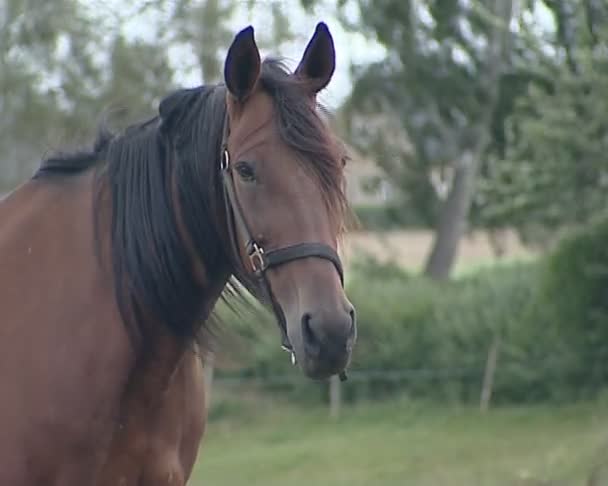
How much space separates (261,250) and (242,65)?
0.54 metres

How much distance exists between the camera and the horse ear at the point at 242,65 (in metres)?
3.49

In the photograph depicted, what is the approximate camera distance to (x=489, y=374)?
16203 millimetres

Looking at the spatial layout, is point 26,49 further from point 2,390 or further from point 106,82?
point 2,390

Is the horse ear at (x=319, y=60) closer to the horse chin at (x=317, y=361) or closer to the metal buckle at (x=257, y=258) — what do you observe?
the metal buckle at (x=257, y=258)

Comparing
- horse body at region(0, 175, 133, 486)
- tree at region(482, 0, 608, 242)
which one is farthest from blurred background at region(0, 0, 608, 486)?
horse body at region(0, 175, 133, 486)

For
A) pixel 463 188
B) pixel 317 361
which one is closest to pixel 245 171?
pixel 317 361

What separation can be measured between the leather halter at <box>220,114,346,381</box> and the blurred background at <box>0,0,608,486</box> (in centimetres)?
380

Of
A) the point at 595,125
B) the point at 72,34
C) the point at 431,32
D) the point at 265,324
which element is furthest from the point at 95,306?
the point at 72,34

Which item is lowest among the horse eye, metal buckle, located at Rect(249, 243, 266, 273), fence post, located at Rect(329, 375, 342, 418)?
fence post, located at Rect(329, 375, 342, 418)

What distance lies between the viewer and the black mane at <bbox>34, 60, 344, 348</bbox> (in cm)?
365

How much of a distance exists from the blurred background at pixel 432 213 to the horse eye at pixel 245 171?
388 centimetres

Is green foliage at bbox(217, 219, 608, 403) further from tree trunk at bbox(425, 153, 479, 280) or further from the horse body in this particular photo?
the horse body

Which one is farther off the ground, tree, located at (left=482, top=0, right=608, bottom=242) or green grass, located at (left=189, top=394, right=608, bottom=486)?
tree, located at (left=482, top=0, right=608, bottom=242)

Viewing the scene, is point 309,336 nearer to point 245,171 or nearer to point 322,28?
point 245,171
